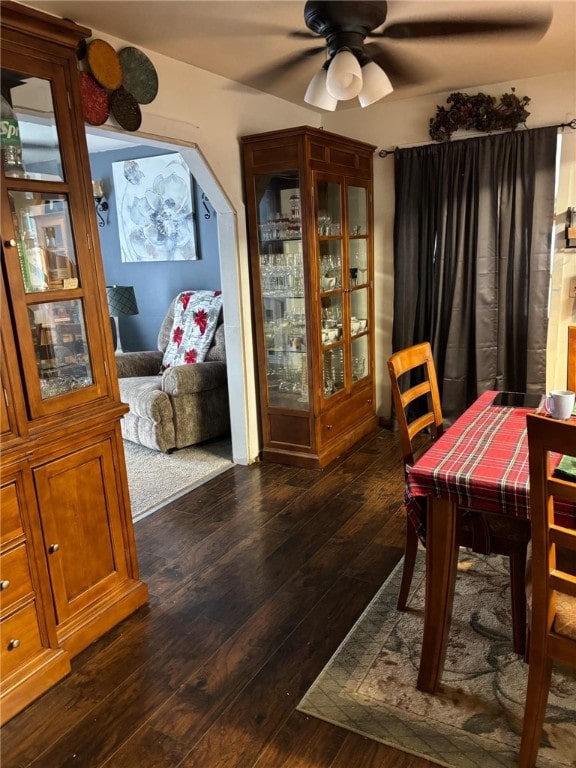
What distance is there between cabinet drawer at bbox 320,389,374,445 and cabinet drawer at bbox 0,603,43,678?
7.13ft

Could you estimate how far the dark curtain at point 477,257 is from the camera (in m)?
3.66

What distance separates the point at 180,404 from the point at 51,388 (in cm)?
212

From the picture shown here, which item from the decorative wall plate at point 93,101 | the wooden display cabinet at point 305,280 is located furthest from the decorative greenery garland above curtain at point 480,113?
the decorative wall plate at point 93,101

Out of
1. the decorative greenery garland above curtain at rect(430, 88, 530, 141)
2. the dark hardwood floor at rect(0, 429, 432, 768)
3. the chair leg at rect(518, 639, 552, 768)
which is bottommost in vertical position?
the dark hardwood floor at rect(0, 429, 432, 768)

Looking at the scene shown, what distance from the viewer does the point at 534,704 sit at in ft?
5.03

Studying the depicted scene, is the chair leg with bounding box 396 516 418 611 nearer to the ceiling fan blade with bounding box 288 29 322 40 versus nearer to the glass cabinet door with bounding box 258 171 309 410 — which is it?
the glass cabinet door with bounding box 258 171 309 410

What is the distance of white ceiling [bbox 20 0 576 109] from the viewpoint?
2.31m

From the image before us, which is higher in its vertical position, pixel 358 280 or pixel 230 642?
pixel 358 280

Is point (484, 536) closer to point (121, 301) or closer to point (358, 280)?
point (358, 280)

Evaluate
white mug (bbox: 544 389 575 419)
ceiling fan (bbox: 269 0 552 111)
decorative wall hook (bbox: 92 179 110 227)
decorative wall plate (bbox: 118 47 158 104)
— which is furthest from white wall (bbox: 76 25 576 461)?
decorative wall hook (bbox: 92 179 110 227)

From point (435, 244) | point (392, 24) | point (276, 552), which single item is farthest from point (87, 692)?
point (435, 244)

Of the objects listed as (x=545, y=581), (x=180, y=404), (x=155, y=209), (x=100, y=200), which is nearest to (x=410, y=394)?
(x=545, y=581)

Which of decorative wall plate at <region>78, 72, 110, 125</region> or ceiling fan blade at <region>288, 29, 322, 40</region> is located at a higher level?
ceiling fan blade at <region>288, 29, 322, 40</region>

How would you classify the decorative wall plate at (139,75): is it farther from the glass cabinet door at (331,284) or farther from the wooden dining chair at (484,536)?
the wooden dining chair at (484,536)
